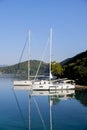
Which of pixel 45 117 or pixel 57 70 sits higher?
pixel 57 70

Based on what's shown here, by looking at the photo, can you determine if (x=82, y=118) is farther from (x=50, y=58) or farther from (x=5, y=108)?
(x=50, y=58)

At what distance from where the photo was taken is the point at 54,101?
3341 centimetres

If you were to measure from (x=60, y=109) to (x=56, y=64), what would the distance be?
40.2 meters

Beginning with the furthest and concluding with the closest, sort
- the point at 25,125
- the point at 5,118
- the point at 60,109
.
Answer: the point at 60,109
the point at 5,118
the point at 25,125

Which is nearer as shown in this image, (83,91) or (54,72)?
(83,91)

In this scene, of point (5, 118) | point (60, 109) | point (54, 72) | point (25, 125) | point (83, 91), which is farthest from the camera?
point (54, 72)

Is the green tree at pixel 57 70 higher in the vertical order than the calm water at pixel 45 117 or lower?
higher

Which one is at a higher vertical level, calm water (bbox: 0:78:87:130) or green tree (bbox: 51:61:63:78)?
green tree (bbox: 51:61:63:78)

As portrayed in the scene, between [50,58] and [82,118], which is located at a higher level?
[50,58]

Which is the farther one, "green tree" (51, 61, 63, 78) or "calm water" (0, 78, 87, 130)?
"green tree" (51, 61, 63, 78)

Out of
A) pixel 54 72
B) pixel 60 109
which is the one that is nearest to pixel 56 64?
pixel 54 72

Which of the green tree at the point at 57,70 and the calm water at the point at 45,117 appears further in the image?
the green tree at the point at 57,70

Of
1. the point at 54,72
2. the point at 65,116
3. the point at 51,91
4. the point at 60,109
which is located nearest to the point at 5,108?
the point at 60,109

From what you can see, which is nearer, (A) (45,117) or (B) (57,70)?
(A) (45,117)
